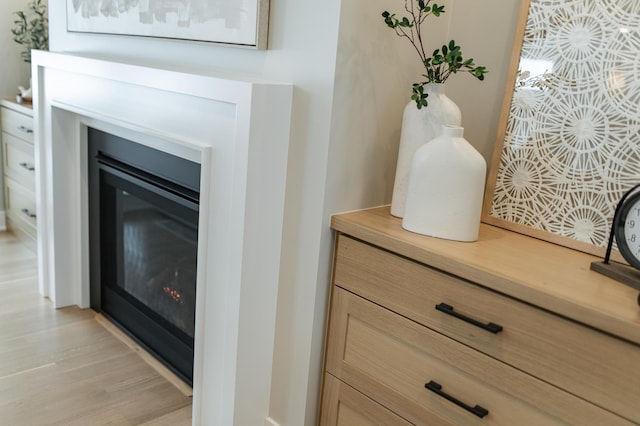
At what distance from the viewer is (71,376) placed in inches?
83.3

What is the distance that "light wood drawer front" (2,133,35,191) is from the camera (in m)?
3.20

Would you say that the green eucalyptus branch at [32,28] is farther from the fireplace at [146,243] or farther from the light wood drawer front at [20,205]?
the fireplace at [146,243]

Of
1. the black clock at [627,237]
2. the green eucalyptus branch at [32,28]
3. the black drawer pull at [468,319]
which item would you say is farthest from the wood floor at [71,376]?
the green eucalyptus branch at [32,28]

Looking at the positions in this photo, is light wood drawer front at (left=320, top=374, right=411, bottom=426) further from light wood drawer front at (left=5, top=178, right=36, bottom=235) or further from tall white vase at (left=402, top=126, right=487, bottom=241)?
light wood drawer front at (left=5, top=178, right=36, bottom=235)

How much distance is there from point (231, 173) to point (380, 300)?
52 centimetres

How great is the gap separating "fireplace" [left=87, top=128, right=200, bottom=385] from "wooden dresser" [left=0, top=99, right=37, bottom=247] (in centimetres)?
89

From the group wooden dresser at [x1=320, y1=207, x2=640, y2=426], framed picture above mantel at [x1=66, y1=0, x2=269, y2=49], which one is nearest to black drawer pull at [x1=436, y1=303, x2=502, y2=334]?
wooden dresser at [x1=320, y1=207, x2=640, y2=426]

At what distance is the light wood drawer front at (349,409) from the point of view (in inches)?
59.6

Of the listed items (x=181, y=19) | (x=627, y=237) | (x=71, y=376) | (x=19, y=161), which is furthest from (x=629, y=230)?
(x=19, y=161)

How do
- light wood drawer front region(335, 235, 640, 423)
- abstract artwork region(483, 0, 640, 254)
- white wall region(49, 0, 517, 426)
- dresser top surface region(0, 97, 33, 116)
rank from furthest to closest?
dresser top surface region(0, 97, 33, 116), white wall region(49, 0, 517, 426), abstract artwork region(483, 0, 640, 254), light wood drawer front region(335, 235, 640, 423)

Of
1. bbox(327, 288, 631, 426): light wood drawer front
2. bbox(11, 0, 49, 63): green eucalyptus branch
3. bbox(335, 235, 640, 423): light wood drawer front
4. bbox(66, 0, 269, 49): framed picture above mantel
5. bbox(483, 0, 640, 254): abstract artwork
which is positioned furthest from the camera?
bbox(11, 0, 49, 63): green eucalyptus branch

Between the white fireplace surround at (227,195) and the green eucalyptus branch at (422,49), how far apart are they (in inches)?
12.9

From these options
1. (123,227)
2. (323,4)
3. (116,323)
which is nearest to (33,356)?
(116,323)

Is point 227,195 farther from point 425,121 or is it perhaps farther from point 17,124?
point 17,124
